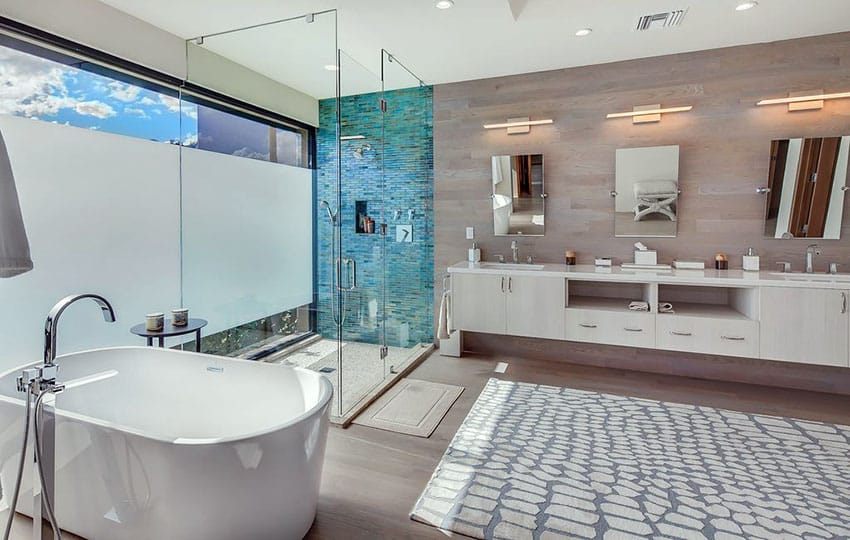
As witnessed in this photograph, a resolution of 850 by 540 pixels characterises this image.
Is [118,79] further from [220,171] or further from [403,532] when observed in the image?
[403,532]

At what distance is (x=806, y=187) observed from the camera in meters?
3.43

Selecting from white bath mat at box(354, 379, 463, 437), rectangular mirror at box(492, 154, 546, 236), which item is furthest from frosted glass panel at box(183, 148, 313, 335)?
rectangular mirror at box(492, 154, 546, 236)

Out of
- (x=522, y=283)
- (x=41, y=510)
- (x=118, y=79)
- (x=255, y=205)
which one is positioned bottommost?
(x=41, y=510)

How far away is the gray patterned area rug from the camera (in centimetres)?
189

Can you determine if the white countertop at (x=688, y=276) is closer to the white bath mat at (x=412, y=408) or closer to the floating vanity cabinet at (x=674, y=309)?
the floating vanity cabinet at (x=674, y=309)

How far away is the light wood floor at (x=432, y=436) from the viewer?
6.49 feet

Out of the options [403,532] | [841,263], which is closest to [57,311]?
[403,532]

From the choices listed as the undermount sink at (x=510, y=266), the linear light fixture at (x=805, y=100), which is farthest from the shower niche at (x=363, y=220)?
the linear light fixture at (x=805, y=100)

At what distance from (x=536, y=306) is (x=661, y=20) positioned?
→ 225cm

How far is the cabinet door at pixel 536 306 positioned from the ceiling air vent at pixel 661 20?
1.93 meters

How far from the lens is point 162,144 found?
3131 mm

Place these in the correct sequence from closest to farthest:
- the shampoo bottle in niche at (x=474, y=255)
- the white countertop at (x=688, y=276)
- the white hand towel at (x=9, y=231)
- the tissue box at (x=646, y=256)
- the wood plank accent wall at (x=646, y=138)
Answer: the white hand towel at (x=9, y=231), the white countertop at (x=688, y=276), the wood plank accent wall at (x=646, y=138), the tissue box at (x=646, y=256), the shampoo bottle in niche at (x=474, y=255)

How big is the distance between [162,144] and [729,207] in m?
4.37

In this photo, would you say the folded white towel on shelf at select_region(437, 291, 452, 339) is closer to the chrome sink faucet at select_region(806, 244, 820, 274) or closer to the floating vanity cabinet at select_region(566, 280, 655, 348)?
the floating vanity cabinet at select_region(566, 280, 655, 348)
